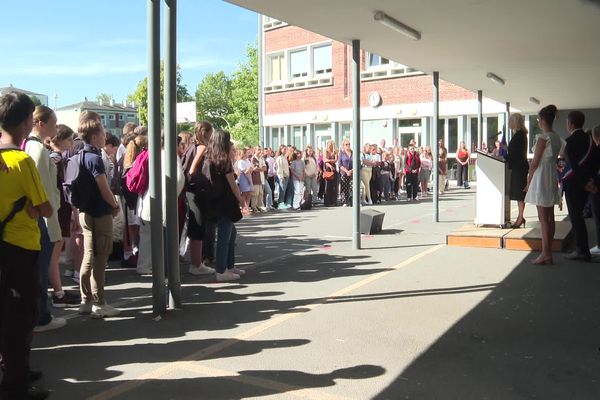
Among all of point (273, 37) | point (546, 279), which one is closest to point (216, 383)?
point (546, 279)

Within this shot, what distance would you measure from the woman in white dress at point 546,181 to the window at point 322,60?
87.7ft

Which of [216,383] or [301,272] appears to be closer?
[216,383]

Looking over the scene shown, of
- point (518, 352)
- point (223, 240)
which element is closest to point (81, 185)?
point (223, 240)

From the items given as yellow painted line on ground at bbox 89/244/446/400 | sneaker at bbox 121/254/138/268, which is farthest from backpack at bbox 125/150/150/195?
yellow painted line on ground at bbox 89/244/446/400

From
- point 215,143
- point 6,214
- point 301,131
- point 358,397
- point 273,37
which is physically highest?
point 273,37

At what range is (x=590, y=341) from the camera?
4766mm

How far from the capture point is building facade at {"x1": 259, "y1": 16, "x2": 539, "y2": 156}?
28.2 meters

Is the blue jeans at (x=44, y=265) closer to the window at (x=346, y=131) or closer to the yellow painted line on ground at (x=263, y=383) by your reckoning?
the yellow painted line on ground at (x=263, y=383)

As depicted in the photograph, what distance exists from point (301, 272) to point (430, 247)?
2.81 m

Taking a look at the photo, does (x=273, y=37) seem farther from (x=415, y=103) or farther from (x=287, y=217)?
(x=287, y=217)

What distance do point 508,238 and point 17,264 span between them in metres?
7.47

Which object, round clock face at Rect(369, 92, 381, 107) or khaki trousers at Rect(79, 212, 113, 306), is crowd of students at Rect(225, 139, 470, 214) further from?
round clock face at Rect(369, 92, 381, 107)

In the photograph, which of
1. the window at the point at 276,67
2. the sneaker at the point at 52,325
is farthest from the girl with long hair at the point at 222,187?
the window at the point at 276,67

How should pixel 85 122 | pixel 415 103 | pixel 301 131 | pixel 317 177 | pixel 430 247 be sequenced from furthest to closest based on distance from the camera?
pixel 301 131
pixel 415 103
pixel 317 177
pixel 430 247
pixel 85 122
